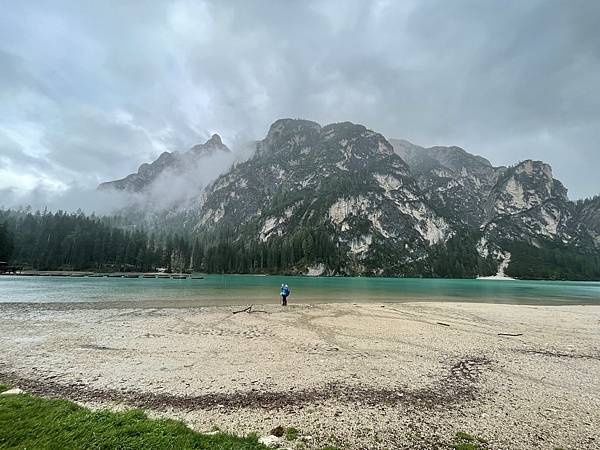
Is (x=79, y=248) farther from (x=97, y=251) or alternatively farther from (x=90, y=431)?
(x=90, y=431)

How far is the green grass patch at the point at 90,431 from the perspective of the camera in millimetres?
6320

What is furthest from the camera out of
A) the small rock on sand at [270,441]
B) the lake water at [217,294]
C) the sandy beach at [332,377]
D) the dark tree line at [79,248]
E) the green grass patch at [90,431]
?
the dark tree line at [79,248]

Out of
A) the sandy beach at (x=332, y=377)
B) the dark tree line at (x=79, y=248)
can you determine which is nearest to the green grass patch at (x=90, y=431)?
the sandy beach at (x=332, y=377)

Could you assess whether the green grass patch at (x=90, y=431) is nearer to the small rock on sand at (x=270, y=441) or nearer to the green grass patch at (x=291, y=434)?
the small rock on sand at (x=270, y=441)

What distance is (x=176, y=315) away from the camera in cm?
2978

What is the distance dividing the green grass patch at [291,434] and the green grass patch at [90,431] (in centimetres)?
100

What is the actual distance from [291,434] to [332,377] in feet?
17.1

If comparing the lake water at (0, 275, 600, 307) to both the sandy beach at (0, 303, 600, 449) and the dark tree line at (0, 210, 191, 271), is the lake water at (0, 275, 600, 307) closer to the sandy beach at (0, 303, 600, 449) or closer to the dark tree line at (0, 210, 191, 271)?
the sandy beach at (0, 303, 600, 449)

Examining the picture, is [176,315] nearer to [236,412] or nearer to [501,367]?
[236,412]

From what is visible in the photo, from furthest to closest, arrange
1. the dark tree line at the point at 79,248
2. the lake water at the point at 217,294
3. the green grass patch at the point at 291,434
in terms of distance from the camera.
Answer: the dark tree line at the point at 79,248 < the lake water at the point at 217,294 < the green grass patch at the point at 291,434

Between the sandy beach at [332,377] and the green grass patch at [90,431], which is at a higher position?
the green grass patch at [90,431]

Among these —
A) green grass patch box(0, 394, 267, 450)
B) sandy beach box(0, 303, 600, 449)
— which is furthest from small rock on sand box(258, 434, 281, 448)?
sandy beach box(0, 303, 600, 449)

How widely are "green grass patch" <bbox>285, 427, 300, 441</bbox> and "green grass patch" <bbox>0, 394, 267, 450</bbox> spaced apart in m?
1.00

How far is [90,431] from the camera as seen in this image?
269 inches
